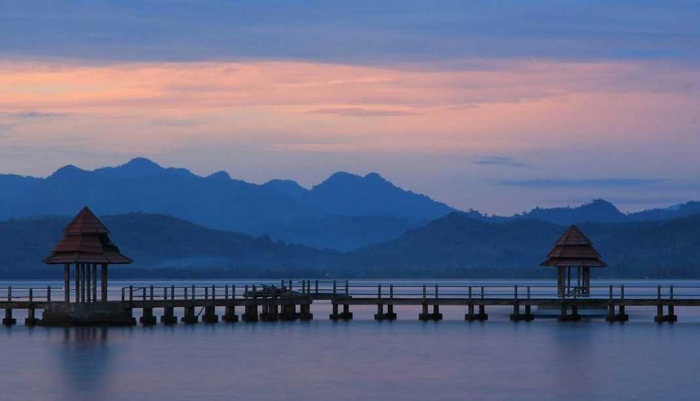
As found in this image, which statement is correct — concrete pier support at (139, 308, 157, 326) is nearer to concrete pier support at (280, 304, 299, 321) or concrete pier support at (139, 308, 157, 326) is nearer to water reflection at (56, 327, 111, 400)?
water reflection at (56, 327, 111, 400)

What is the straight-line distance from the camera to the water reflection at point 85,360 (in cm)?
5511

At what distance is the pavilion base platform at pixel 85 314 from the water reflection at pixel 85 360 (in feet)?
2.32

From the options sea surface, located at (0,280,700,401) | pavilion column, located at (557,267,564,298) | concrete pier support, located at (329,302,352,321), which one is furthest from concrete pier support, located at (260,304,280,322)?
pavilion column, located at (557,267,564,298)

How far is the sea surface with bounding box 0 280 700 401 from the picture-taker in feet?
176

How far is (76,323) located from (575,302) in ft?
92.5

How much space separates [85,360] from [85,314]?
1229 cm

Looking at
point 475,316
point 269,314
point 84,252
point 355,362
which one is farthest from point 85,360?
point 475,316

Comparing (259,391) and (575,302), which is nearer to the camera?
(259,391)

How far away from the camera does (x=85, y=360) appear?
65250mm

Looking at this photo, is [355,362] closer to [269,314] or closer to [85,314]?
[85,314]

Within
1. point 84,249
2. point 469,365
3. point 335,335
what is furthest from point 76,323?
point 469,365

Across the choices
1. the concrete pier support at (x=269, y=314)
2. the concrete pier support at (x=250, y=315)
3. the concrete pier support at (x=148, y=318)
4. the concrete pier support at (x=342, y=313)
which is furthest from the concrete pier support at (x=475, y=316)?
the concrete pier support at (x=148, y=318)

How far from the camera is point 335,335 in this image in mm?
82062

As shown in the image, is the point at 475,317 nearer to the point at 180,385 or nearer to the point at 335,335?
the point at 335,335
